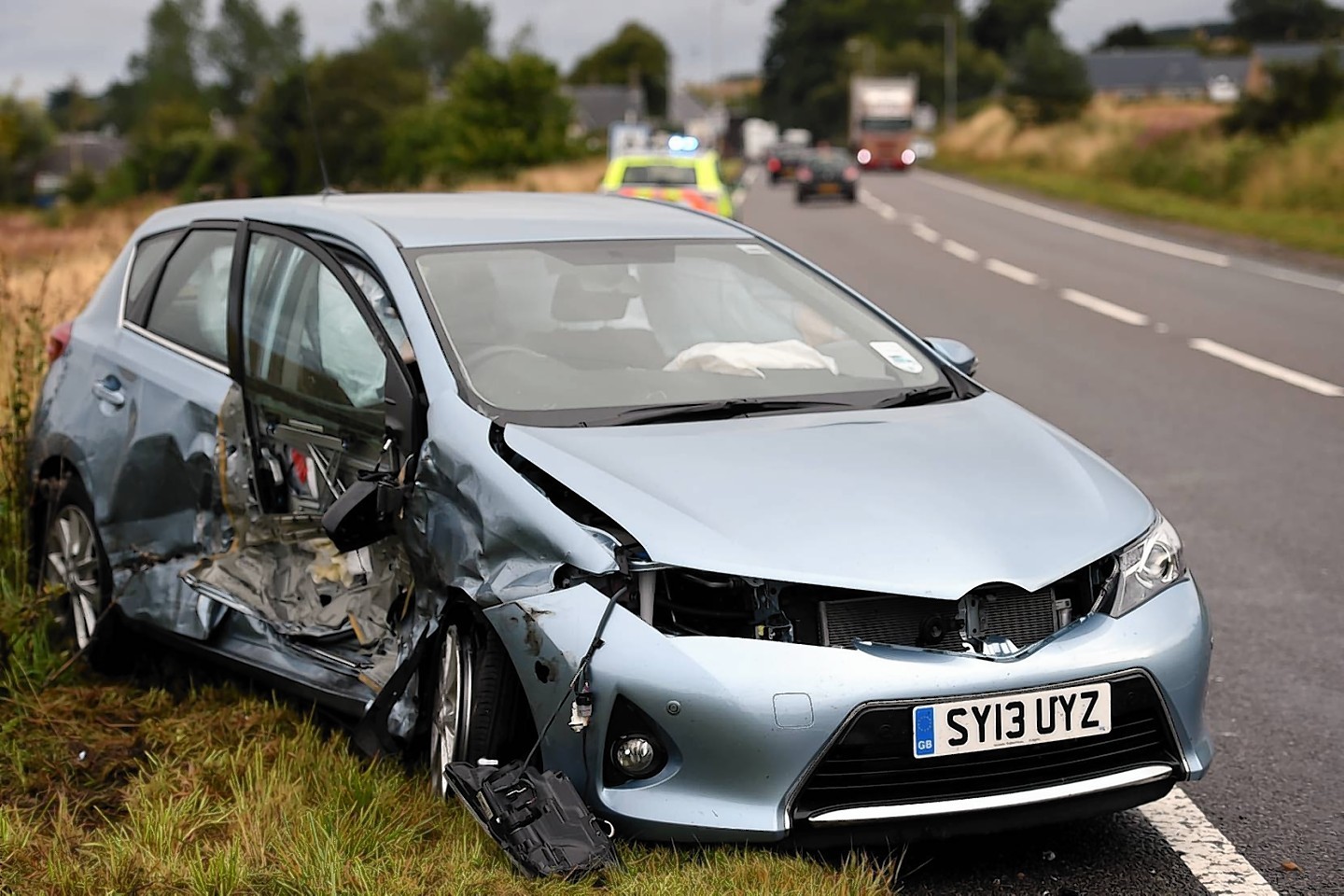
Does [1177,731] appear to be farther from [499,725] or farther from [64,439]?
[64,439]

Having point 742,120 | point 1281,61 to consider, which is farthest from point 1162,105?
point 742,120

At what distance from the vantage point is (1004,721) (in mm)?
3408

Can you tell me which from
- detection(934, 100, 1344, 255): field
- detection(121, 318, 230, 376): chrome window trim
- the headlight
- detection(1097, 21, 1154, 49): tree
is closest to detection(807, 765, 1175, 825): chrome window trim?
the headlight

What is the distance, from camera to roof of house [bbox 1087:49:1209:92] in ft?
440

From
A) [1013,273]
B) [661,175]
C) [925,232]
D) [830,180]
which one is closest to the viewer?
[1013,273]

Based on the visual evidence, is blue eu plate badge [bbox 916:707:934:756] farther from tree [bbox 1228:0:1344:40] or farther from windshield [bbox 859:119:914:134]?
tree [bbox 1228:0:1344:40]

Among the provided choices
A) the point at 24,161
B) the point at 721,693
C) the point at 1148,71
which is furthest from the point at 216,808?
the point at 1148,71

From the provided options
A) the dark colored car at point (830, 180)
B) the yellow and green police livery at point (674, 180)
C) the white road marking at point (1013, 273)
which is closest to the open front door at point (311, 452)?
the white road marking at point (1013, 273)

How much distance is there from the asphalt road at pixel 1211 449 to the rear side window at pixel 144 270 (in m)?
3.37

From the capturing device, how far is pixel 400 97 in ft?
331

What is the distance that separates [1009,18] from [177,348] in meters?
143

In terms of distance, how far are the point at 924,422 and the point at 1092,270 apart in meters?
16.3

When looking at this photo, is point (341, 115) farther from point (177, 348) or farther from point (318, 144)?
point (177, 348)

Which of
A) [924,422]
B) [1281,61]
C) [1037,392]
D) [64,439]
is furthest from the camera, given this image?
[1281,61]
